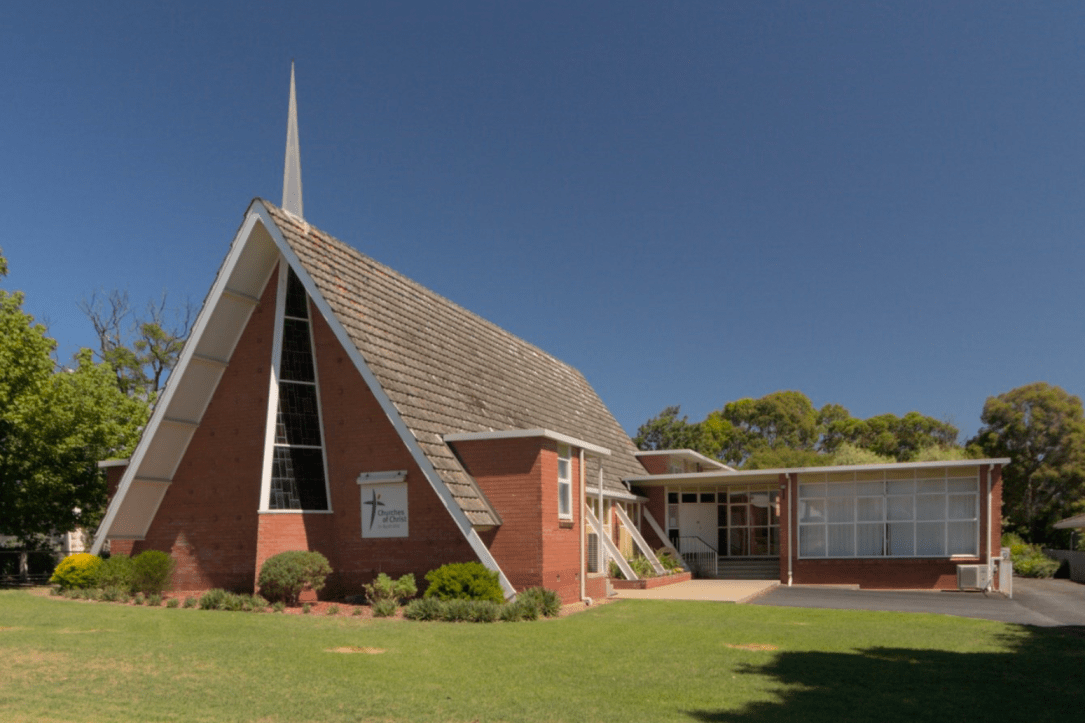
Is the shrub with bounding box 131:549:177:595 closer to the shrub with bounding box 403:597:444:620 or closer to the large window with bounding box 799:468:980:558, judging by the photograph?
the shrub with bounding box 403:597:444:620

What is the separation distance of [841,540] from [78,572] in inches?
848

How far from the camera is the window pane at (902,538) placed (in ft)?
87.1

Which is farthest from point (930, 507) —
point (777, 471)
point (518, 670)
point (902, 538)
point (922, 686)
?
point (518, 670)

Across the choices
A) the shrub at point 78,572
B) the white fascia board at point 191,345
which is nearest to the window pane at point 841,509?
the white fascia board at point 191,345

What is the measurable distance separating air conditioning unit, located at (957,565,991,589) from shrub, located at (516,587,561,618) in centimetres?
1429

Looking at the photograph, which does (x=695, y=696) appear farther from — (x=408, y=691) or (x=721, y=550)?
(x=721, y=550)

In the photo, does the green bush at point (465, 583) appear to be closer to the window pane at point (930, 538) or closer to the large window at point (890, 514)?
the large window at point (890, 514)

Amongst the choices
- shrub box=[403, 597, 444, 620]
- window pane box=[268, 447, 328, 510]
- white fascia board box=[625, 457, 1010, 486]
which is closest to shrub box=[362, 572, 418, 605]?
shrub box=[403, 597, 444, 620]

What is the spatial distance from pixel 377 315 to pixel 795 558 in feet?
52.1

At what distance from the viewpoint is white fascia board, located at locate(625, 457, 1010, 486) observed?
82.3 ft

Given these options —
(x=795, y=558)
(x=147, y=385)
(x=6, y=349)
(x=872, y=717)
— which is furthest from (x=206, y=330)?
(x=147, y=385)

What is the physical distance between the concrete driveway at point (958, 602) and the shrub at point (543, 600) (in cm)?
658

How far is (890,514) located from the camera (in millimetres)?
26938

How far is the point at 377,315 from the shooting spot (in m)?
20.8
